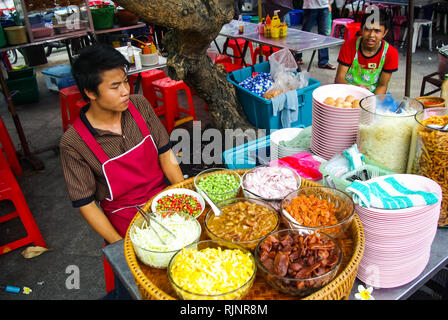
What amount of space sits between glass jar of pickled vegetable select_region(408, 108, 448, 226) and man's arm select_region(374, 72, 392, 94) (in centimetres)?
208

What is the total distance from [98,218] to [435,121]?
1.90 m

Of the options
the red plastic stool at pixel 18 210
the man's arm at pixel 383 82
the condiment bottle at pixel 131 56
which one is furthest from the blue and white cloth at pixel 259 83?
the red plastic stool at pixel 18 210

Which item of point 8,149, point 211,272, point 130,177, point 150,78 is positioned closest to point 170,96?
point 150,78

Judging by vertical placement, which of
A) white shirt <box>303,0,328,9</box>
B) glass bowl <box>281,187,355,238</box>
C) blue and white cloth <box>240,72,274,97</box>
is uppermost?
white shirt <box>303,0,328,9</box>

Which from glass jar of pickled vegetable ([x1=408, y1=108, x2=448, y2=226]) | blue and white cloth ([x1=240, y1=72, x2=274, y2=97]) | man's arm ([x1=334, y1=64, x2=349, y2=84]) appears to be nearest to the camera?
glass jar of pickled vegetable ([x1=408, y1=108, x2=448, y2=226])

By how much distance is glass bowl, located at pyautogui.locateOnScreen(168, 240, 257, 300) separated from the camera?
3.62 feet

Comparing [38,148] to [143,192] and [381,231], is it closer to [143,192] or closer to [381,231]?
[143,192]

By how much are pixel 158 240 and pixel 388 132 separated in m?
1.14

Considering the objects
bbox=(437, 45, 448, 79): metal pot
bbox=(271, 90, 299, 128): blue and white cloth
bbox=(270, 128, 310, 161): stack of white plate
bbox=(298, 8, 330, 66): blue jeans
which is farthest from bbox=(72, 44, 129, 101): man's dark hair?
bbox=(298, 8, 330, 66): blue jeans

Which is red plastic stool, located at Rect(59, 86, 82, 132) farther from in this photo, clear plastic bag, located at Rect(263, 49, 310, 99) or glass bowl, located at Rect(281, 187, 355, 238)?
glass bowl, located at Rect(281, 187, 355, 238)

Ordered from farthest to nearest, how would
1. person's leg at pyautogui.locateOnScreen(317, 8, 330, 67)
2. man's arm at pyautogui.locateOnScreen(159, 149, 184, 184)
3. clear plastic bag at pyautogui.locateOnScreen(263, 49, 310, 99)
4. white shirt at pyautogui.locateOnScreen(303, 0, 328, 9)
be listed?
person's leg at pyautogui.locateOnScreen(317, 8, 330, 67)
white shirt at pyautogui.locateOnScreen(303, 0, 328, 9)
clear plastic bag at pyautogui.locateOnScreen(263, 49, 310, 99)
man's arm at pyautogui.locateOnScreen(159, 149, 184, 184)

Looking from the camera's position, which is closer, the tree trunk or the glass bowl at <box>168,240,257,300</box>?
the glass bowl at <box>168,240,257,300</box>

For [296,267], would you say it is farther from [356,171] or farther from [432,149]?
[432,149]

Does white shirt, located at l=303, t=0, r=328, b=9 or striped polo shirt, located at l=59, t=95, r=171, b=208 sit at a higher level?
white shirt, located at l=303, t=0, r=328, b=9
